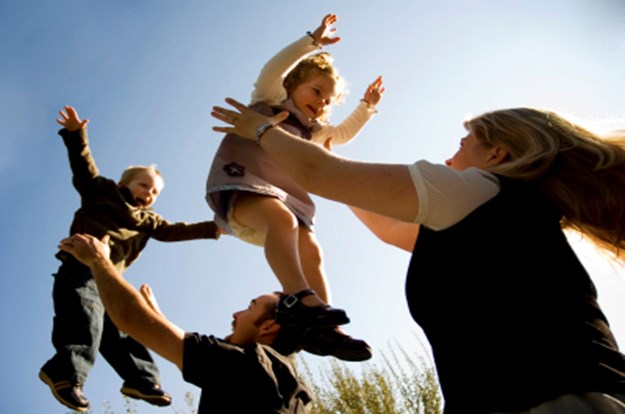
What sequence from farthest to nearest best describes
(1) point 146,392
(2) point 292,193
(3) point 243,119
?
(1) point 146,392 → (2) point 292,193 → (3) point 243,119

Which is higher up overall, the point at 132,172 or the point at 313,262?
the point at 132,172

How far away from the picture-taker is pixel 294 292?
2.58 meters

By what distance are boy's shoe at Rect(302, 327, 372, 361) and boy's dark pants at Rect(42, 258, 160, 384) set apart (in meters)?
1.84

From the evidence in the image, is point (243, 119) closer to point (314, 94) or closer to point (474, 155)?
point (474, 155)

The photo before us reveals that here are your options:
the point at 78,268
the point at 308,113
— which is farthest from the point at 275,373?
the point at 78,268

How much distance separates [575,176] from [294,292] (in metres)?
1.28

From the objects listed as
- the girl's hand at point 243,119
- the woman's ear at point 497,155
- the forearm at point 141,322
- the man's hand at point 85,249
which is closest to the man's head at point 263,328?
the forearm at point 141,322

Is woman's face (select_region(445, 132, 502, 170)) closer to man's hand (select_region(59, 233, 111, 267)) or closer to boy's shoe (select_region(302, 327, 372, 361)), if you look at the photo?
boy's shoe (select_region(302, 327, 372, 361))

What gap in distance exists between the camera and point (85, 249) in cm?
268

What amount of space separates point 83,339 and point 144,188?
129 centimetres

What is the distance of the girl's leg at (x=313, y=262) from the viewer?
2.95 metres

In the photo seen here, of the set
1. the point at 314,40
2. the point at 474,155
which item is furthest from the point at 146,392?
the point at 474,155

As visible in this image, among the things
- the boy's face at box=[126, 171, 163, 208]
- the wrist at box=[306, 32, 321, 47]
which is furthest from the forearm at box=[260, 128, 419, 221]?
the boy's face at box=[126, 171, 163, 208]

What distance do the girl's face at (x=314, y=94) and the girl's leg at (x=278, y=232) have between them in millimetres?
733
